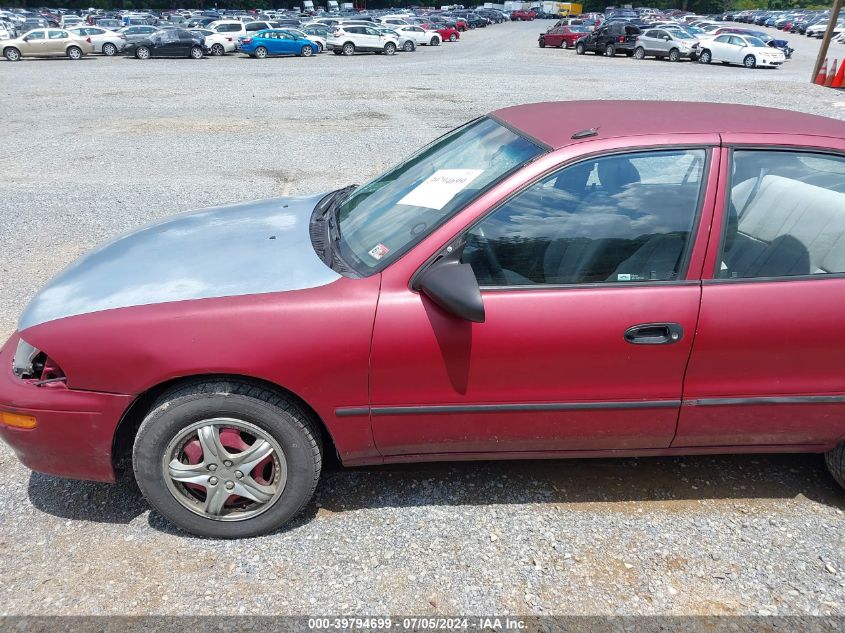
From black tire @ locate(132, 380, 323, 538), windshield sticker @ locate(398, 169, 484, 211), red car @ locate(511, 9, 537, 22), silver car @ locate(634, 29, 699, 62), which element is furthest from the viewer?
red car @ locate(511, 9, 537, 22)

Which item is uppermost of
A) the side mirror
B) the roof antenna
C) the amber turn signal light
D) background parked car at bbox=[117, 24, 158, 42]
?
the roof antenna

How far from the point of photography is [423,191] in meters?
2.89

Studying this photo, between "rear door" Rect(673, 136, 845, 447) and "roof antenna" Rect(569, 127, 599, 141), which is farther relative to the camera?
"roof antenna" Rect(569, 127, 599, 141)

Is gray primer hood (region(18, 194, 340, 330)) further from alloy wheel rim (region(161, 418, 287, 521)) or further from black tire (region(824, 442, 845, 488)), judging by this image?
black tire (region(824, 442, 845, 488))

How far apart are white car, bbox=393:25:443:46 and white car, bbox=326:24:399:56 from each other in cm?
345

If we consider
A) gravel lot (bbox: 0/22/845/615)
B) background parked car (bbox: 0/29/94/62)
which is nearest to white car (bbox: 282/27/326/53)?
background parked car (bbox: 0/29/94/62)

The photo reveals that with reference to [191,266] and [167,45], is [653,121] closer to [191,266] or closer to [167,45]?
[191,266]

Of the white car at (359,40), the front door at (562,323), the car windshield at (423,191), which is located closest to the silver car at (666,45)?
the white car at (359,40)

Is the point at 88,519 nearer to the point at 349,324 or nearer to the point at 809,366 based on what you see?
the point at 349,324

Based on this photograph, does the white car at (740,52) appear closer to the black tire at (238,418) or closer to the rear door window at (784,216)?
the rear door window at (784,216)

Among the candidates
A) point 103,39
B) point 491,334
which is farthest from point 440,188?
point 103,39

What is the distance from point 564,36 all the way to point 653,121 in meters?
39.9

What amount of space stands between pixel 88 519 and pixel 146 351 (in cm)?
96

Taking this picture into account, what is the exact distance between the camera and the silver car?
3030cm
